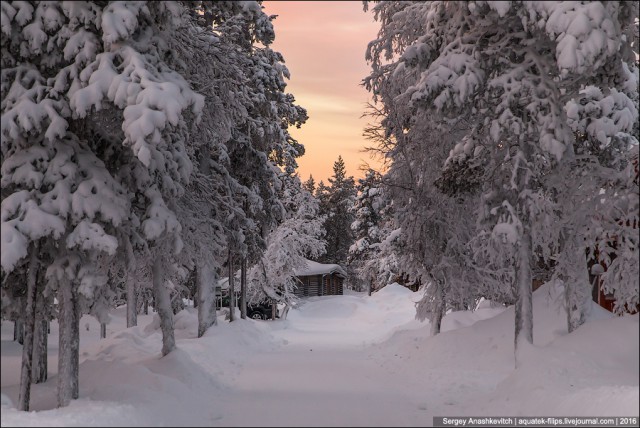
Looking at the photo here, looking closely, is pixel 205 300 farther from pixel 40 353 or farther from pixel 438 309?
pixel 40 353

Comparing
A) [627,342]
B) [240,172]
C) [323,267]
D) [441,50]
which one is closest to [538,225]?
[627,342]

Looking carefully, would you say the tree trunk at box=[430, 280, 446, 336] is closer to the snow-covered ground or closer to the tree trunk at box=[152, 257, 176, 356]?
the snow-covered ground

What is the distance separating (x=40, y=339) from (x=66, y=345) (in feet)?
7.17

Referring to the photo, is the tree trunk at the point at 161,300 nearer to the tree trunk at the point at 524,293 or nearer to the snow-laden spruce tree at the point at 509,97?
the snow-laden spruce tree at the point at 509,97

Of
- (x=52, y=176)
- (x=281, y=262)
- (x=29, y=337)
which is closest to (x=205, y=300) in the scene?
(x=29, y=337)

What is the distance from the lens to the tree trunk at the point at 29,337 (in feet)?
34.6

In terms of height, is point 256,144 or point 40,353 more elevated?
point 256,144

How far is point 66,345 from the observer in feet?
35.4

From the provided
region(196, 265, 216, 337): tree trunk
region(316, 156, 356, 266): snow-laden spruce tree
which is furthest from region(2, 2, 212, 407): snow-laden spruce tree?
region(316, 156, 356, 266): snow-laden spruce tree

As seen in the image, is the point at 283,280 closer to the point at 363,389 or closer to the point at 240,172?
the point at 240,172

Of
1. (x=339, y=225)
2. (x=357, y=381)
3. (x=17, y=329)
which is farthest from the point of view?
(x=339, y=225)

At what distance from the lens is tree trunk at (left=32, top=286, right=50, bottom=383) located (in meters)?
11.2

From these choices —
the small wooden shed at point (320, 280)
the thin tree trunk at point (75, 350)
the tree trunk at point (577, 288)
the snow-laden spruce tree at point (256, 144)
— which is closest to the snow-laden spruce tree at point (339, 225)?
the small wooden shed at point (320, 280)

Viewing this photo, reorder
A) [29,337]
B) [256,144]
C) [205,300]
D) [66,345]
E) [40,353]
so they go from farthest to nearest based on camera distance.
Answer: [256,144], [205,300], [40,353], [66,345], [29,337]
